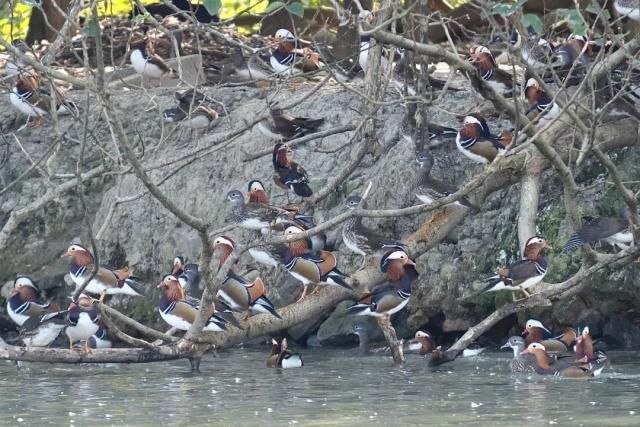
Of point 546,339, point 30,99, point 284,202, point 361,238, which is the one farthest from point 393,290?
point 30,99

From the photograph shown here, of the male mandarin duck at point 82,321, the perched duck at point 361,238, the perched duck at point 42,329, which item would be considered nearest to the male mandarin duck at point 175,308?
the male mandarin duck at point 82,321

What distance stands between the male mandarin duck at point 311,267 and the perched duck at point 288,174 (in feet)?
2.75

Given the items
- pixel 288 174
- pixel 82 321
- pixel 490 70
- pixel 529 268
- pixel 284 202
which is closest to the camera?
pixel 529 268

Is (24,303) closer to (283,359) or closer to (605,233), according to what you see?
(283,359)

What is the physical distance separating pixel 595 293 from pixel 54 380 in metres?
5.05

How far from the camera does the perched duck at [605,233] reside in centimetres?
1166

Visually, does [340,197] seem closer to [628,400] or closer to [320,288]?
[320,288]

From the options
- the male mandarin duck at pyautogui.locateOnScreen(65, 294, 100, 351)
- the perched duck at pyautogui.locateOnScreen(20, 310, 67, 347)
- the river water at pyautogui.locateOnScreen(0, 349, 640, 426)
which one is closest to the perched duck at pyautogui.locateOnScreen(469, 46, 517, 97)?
the river water at pyautogui.locateOnScreen(0, 349, 640, 426)

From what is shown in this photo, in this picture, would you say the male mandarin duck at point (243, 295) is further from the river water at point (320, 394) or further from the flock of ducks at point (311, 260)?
the river water at point (320, 394)

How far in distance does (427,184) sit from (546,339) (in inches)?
75.9

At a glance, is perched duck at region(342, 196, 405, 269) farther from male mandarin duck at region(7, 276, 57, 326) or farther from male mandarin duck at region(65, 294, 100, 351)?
male mandarin duck at region(7, 276, 57, 326)

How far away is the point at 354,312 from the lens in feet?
42.0

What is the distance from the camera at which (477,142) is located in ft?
43.4

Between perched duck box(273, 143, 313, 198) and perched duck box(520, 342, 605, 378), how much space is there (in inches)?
130
